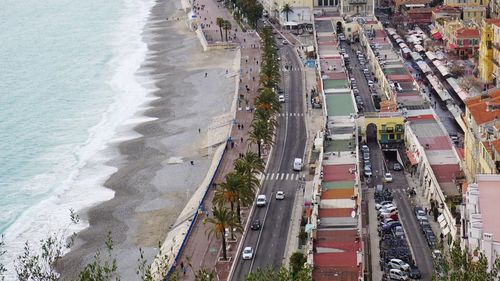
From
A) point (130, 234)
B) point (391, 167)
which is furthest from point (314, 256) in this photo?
point (391, 167)

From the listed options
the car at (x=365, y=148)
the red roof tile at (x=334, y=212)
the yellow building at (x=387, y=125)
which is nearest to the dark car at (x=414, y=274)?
the red roof tile at (x=334, y=212)

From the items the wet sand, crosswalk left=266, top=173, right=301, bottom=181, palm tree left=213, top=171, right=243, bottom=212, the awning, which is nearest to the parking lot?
crosswalk left=266, top=173, right=301, bottom=181

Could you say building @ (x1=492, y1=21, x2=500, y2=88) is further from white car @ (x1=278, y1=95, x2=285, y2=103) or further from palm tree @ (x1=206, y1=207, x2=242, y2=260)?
palm tree @ (x1=206, y1=207, x2=242, y2=260)

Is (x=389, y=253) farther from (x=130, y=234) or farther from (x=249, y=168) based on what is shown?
(x=130, y=234)

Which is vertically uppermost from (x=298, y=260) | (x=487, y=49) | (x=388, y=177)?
(x=487, y=49)

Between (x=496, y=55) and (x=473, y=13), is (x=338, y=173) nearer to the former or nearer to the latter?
(x=496, y=55)

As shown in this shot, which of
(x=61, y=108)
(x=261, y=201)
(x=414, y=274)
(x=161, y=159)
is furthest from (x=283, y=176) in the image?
(x=61, y=108)
